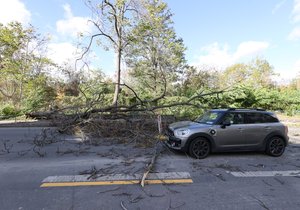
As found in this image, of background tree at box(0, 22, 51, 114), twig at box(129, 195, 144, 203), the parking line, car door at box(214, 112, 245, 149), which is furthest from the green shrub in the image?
twig at box(129, 195, 144, 203)

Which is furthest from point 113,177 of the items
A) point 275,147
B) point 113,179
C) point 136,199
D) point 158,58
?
point 158,58

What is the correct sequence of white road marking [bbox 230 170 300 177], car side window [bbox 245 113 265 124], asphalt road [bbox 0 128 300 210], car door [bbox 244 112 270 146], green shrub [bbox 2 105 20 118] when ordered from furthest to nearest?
green shrub [bbox 2 105 20 118], car side window [bbox 245 113 265 124], car door [bbox 244 112 270 146], white road marking [bbox 230 170 300 177], asphalt road [bbox 0 128 300 210]

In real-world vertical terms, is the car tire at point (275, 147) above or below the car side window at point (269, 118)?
below

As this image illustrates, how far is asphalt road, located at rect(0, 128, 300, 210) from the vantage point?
4.13 m

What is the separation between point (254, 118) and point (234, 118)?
2.32 ft

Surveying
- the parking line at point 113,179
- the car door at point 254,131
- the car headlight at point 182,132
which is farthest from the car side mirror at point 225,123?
the parking line at point 113,179

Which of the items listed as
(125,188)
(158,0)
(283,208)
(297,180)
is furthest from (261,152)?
(158,0)

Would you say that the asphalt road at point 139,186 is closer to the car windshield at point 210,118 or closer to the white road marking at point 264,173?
the white road marking at point 264,173

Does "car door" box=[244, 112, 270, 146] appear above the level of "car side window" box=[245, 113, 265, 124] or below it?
below

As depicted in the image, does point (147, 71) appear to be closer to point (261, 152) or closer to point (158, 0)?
point (158, 0)

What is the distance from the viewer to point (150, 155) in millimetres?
7355

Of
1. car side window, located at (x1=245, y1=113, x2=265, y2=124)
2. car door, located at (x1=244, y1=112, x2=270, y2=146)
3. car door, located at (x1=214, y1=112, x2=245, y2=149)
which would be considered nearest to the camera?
car door, located at (x1=214, y1=112, x2=245, y2=149)

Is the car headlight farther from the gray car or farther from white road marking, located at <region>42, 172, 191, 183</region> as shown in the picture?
white road marking, located at <region>42, 172, 191, 183</region>

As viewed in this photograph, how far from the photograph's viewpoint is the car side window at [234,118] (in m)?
7.58
